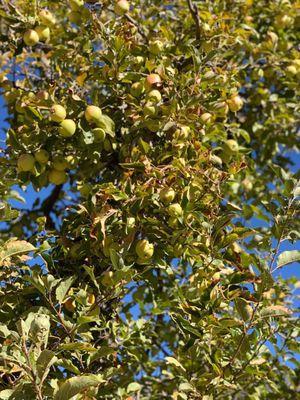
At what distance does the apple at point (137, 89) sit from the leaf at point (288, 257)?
0.88m

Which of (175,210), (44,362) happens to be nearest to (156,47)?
(175,210)

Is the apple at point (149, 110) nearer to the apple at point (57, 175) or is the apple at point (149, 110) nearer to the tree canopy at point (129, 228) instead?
the tree canopy at point (129, 228)

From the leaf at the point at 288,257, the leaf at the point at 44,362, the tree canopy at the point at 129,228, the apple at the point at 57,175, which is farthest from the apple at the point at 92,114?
the leaf at the point at 44,362

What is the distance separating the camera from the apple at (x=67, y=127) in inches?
75.3

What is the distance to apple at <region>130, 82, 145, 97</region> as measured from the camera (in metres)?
2.09

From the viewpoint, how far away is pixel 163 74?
6.86ft

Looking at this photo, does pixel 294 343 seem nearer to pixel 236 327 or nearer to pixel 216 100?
pixel 236 327

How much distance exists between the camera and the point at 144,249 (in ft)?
5.68

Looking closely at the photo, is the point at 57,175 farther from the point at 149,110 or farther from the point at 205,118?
the point at 205,118

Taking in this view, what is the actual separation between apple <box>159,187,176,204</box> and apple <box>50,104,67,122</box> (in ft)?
1.51

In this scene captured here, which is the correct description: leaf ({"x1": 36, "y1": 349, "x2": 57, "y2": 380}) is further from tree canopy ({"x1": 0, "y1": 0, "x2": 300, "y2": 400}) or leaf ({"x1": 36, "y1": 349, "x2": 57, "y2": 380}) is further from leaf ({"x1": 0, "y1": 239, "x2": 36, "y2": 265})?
leaf ({"x1": 0, "y1": 239, "x2": 36, "y2": 265})

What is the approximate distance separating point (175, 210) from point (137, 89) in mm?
635

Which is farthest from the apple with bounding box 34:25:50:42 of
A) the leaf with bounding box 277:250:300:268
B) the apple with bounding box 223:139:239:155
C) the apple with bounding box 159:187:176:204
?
the leaf with bounding box 277:250:300:268

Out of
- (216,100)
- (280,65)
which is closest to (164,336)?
(216,100)
